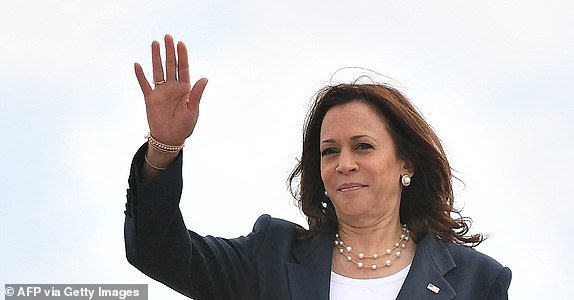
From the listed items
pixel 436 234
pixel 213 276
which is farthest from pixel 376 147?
pixel 213 276

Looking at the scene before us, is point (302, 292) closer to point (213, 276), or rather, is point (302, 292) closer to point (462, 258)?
point (213, 276)

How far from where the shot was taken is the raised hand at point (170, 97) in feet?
22.1

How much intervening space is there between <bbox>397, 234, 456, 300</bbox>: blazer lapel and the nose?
0.67 meters

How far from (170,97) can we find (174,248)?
83cm

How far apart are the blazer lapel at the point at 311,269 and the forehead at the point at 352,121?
0.65m

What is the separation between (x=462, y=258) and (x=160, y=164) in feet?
6.38

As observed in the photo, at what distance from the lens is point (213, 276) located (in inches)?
286

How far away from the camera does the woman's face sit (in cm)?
743

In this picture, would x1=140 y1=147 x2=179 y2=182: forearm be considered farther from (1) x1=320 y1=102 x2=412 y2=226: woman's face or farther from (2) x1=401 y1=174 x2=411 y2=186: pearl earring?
(2) x1=401 y1=174 x2=411 y2=186: pearl earring

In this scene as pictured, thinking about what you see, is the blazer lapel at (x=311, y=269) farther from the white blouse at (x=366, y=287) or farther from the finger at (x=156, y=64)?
the finger at (x=156, y=64)

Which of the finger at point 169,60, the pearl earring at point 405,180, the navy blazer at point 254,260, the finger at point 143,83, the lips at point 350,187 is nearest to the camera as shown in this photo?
the finger at point 169,60

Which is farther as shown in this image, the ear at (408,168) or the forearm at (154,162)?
the ear at (408,168)

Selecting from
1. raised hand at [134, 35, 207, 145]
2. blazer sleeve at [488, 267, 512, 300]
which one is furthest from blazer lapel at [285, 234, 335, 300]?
raised hand at [134, 35, 207, 145]

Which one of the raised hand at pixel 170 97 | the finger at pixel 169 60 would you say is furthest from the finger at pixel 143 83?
the finger at pixel 169 60
